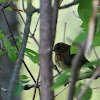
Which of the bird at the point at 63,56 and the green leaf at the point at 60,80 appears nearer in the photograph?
the green leaf at the point at 60,80

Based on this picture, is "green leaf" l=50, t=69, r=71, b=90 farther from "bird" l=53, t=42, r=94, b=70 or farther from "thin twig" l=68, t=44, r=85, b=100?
"bird" l=53, t=42, r=94, b=70

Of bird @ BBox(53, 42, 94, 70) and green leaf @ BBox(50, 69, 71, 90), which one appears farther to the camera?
bird @ BBox(53, 42, 94, 70)

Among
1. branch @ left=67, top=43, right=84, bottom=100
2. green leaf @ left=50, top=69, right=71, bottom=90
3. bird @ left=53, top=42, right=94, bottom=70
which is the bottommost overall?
bird @ left=53, top=42, right=94, bottom=70

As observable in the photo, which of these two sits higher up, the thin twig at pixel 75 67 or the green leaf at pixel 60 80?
the thin twig at pixel 75 67

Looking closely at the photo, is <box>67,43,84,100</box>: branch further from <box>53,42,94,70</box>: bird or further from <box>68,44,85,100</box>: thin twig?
<box>53,42,94,70</box>: bird

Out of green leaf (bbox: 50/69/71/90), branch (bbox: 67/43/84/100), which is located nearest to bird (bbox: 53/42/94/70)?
green leaf (bbox: 50/69/71/90)

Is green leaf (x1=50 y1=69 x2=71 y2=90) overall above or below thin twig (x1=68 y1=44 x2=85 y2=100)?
below

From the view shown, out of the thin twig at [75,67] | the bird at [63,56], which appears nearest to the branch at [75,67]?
the thin twig at [75,67]

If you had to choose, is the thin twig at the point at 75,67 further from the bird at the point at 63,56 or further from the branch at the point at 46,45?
the bird at the point at 63,56

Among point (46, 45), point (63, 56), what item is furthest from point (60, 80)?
point (63, 56)

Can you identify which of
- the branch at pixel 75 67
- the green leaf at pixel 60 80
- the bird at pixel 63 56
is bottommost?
the bird at pixel 63 56

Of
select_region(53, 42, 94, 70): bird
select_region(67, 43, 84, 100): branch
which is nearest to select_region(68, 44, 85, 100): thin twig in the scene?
select_region(67, 43, 84, 100): branch

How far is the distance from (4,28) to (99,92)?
5.16 ft

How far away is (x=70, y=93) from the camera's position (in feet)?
1.01
